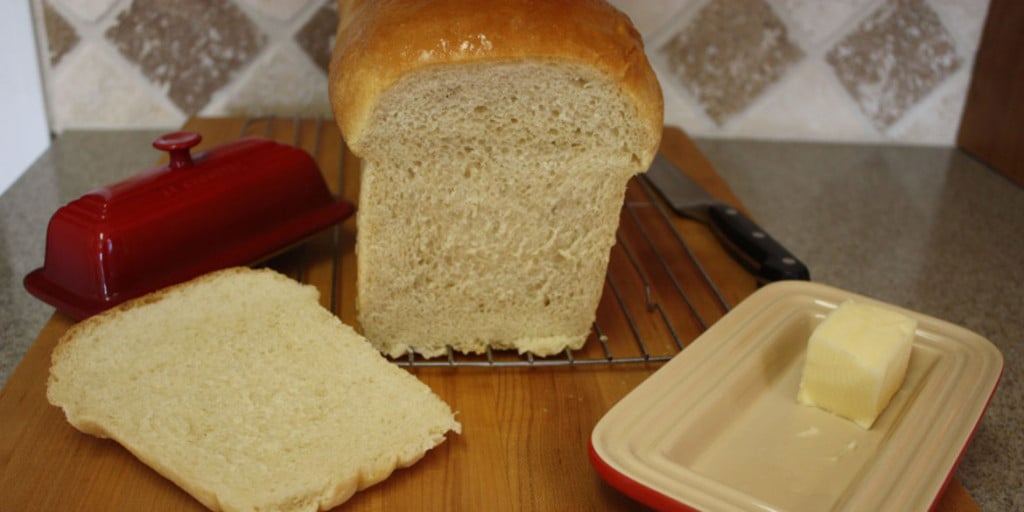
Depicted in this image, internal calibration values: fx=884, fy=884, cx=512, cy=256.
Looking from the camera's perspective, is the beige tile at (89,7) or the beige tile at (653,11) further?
the beige tile at (653,11)

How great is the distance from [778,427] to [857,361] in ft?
0.44

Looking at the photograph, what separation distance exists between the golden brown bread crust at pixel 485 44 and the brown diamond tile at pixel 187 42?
1130 millimetres

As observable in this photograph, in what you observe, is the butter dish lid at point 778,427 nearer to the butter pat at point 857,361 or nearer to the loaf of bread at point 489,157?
the butter pat at point 857,361

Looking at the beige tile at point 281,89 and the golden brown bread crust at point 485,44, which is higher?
the golden brown bread crust at point 485,44

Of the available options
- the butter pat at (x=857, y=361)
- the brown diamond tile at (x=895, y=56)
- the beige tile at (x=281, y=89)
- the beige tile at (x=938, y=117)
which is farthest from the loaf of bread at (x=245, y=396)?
the beige tile at (x=938, y=117)

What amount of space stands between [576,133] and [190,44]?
139 centimetres

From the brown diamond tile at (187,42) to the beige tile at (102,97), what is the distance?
44 millimetres

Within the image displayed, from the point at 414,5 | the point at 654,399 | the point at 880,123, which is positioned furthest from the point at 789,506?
the point at 880,123

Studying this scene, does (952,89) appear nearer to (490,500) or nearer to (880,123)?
(880,123)

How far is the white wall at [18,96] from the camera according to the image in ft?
6.97

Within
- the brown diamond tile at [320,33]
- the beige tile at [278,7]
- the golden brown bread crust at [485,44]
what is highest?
the golden brown bread crust at [485,44]

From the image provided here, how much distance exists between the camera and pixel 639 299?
1.57m

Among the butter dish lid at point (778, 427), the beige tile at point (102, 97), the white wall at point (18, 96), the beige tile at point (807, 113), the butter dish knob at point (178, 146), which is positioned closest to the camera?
the butter dish lid at point (778, 427)

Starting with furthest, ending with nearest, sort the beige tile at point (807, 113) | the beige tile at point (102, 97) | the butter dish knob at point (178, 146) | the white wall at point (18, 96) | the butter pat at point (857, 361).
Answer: the beige tile at point (807, 113) < the beige tile at point (102, 97) < the white wall at point (18, 96) < the butter dish knob at point (178, 146) < the butter pat at point (857, 361)
